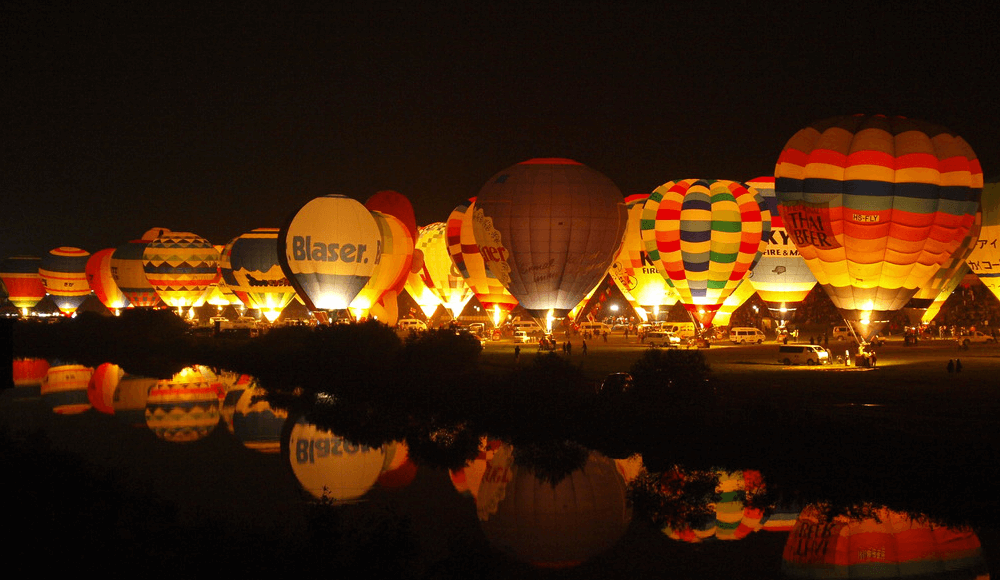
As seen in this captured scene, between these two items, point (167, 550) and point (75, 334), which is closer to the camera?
point (167, 550)

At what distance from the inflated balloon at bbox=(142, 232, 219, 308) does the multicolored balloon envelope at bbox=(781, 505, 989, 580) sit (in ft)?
161

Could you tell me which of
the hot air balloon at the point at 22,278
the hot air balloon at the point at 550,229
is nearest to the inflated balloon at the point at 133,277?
the hot air balloon at the point at 22,278

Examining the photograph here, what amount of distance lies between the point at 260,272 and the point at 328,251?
428 inches

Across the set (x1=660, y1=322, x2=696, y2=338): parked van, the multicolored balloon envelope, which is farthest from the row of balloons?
the multicolored balloon envelope

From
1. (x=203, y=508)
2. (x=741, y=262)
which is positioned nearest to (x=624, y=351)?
(x=741, y=262)

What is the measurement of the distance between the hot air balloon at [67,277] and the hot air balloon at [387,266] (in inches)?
1529

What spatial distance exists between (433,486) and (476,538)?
10.3ft

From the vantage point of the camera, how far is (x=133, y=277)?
62.2 m

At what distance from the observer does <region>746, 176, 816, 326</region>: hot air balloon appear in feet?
125

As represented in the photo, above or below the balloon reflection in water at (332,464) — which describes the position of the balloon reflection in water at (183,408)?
above

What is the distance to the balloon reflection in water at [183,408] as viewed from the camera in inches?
888

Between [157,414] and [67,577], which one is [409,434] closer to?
[157,414]

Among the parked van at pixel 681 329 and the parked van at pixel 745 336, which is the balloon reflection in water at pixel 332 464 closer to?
the parked van at pixel 681 329

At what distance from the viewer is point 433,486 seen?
1638cm
